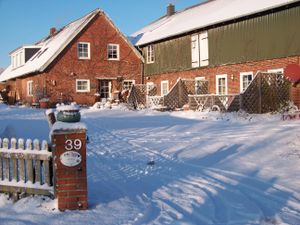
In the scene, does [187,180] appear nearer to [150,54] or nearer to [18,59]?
[150,54]

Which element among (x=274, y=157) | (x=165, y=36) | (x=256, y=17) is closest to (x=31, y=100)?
(x=165, y=36)

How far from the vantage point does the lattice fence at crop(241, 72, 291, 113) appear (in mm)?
20094

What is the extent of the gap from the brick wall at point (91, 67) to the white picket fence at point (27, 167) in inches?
1027

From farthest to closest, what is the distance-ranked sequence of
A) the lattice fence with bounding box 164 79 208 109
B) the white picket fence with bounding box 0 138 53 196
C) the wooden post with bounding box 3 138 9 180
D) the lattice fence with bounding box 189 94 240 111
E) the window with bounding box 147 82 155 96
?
1. the window with bounding box 147 82 155 96
2. the lattice fence with bounding box 164 79 208 109
3. the lattice fence with bounding box 189 94 240 111
4. the wooden post with bounding box 3 138 9 180
5. the white picket fence with bounding box 0 138 53 196

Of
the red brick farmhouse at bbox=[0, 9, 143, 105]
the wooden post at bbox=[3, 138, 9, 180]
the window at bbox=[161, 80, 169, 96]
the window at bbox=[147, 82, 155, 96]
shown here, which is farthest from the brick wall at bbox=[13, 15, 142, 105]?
the wooden post at bbox=[3, 138, 9, 180]

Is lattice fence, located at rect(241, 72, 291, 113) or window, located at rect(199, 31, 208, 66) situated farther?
window, located at rect(199, 31, 208, 66)

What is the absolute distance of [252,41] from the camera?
23.5 metres

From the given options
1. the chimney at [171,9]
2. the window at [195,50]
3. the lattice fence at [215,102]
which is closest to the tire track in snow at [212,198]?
the lattice fence at [215,102]

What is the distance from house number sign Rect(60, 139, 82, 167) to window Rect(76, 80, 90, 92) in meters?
27.4

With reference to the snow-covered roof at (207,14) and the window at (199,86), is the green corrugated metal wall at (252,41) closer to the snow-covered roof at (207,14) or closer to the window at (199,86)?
the snow-covered roof at (207,14)

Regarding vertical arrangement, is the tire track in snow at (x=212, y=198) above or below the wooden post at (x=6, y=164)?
below

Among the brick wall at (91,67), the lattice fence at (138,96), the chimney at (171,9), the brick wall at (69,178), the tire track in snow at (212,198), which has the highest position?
the chimney at (171,9)

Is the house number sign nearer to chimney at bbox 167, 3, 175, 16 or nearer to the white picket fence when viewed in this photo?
the white picket fence

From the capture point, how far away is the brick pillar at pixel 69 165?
5.88m
